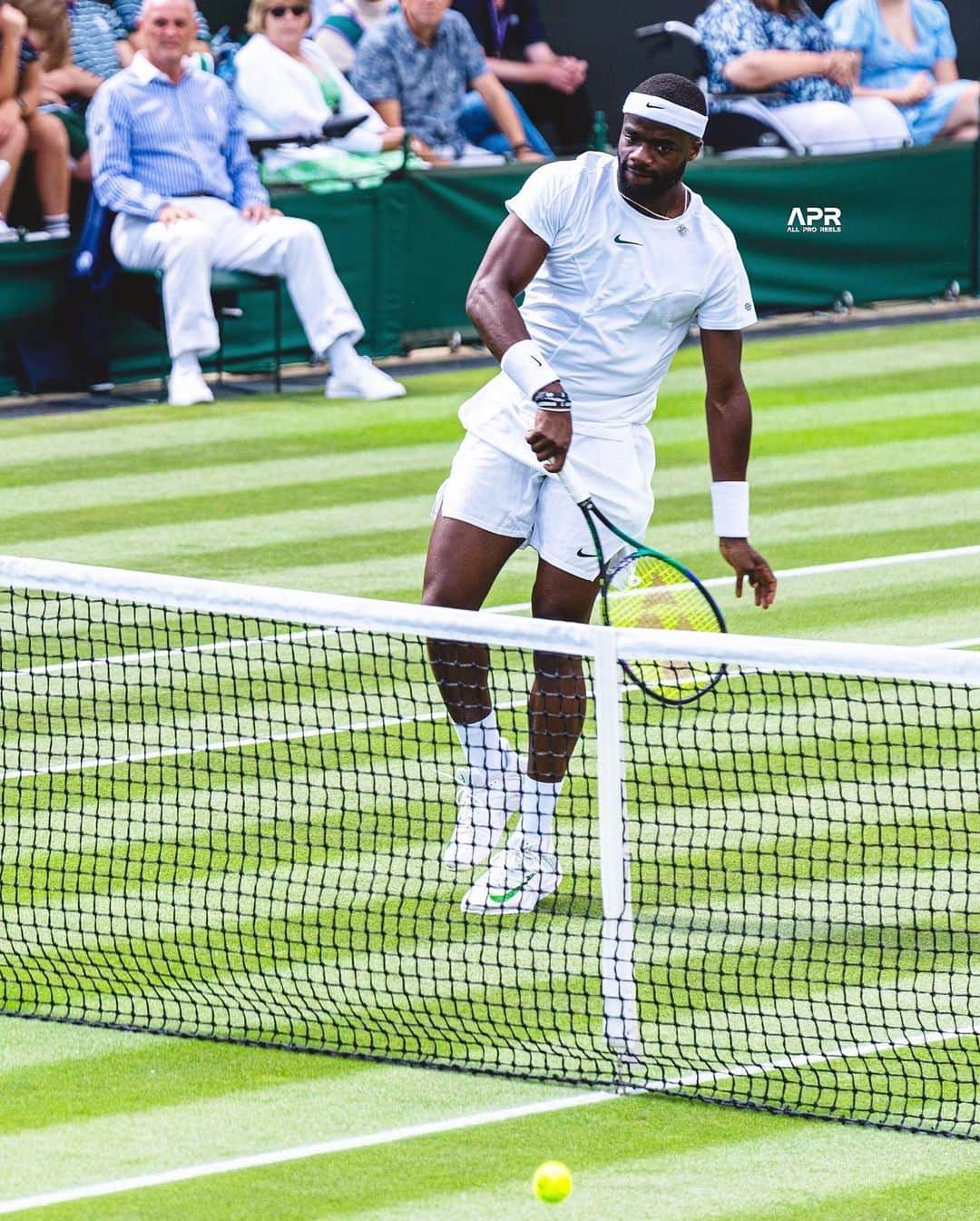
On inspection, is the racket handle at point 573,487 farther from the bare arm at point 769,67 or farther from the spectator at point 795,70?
the bare arm at point 769,67

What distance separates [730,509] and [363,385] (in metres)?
8.09

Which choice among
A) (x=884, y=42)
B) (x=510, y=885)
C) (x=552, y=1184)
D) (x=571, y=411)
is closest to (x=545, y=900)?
(x=510, y=885)

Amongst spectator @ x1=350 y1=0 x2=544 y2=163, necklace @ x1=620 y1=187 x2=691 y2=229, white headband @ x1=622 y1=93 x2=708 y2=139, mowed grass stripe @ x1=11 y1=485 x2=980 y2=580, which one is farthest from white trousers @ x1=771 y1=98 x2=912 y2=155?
white headband @ x1=622 y1=93 x2=708 y2=139

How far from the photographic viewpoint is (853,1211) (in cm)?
498

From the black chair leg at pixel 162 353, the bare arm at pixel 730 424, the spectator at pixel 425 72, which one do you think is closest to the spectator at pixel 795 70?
the spectator at pixel 425 72

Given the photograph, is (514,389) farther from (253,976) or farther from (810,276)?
(810,276)

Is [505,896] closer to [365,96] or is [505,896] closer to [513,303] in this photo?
[513,303]

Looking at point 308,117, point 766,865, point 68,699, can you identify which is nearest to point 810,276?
point 308,117

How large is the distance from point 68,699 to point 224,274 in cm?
594

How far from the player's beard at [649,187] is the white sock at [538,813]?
156cm

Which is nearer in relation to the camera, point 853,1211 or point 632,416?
point 853,1211

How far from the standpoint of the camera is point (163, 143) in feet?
46.5

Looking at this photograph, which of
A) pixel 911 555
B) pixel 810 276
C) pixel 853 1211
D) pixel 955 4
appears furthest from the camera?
pixel 955 4

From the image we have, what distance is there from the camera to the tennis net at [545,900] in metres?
5.63
